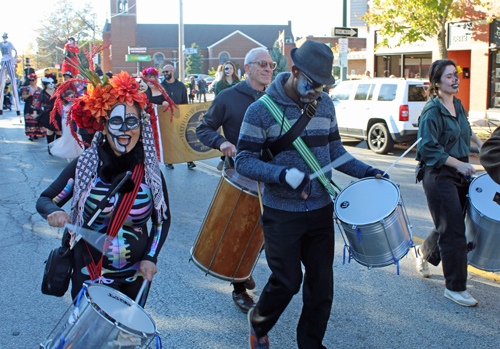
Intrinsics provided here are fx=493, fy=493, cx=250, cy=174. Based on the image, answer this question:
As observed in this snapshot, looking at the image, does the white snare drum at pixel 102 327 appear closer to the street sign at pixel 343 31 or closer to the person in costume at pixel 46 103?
the person in costume at pixel 46 103

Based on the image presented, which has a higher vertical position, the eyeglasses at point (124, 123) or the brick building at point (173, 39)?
the brick building at point (173, 39)

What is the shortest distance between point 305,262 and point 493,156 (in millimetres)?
1230

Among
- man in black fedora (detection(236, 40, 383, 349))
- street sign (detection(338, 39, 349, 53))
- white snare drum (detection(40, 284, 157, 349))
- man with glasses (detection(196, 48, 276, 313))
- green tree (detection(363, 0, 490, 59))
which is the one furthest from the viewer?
street sign (detection(338, 39, 349, 53))

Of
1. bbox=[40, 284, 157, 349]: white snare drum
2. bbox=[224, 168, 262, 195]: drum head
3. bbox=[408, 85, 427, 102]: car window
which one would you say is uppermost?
bbox=[408, 85, 427, 102]: car window

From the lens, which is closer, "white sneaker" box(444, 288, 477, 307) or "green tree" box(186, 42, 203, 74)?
"white sneaker" box(444, 288, 477, 307)

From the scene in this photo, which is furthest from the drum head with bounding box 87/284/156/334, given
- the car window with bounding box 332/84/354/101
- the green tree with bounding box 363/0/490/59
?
the green tree with bounding box 363/0/490/59

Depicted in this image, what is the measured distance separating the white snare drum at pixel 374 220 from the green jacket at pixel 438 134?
99cm

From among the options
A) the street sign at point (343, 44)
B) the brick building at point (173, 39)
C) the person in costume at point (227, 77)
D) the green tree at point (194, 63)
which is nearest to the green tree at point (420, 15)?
the street sign at point (343, 44)

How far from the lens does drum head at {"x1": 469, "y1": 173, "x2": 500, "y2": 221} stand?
12.0ft

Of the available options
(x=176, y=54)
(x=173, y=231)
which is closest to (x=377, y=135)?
(x=173, y=231)

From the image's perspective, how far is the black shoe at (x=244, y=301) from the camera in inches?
153

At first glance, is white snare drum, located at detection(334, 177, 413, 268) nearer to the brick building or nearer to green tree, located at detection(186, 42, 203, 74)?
green tree, located at detection(186, 42, 203, 74)

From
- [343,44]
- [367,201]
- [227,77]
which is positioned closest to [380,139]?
[227,77]

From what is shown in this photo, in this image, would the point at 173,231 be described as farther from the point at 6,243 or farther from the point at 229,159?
the point at 229,159
